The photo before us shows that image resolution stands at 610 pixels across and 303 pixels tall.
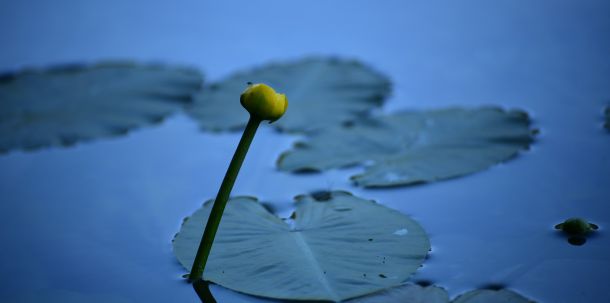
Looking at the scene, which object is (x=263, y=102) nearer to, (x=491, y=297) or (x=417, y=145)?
(x=491, y=297)

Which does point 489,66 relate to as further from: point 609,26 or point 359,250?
point 359,250

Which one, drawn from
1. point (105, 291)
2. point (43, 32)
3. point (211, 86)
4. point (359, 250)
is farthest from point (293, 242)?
point (43, 32)

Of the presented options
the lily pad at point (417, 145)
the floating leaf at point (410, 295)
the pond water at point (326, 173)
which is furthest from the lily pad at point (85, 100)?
the floating leaf at point (410, 295)

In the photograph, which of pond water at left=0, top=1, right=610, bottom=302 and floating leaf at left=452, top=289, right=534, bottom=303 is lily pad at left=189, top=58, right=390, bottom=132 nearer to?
pond water at left=0, top=1, right=610, bottom=302

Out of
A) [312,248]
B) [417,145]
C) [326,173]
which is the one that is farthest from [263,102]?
[417,145]

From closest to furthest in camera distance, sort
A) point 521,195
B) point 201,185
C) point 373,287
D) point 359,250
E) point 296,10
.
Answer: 1. point 373,287
2. point 359,250
3. point 521,195
4. point 201,185
5. point 296,10

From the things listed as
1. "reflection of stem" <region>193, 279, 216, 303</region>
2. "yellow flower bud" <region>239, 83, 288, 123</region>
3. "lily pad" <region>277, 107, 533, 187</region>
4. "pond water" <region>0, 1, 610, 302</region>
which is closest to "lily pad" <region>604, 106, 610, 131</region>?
"pond water" <region>0, 1, 610, 302</region>
